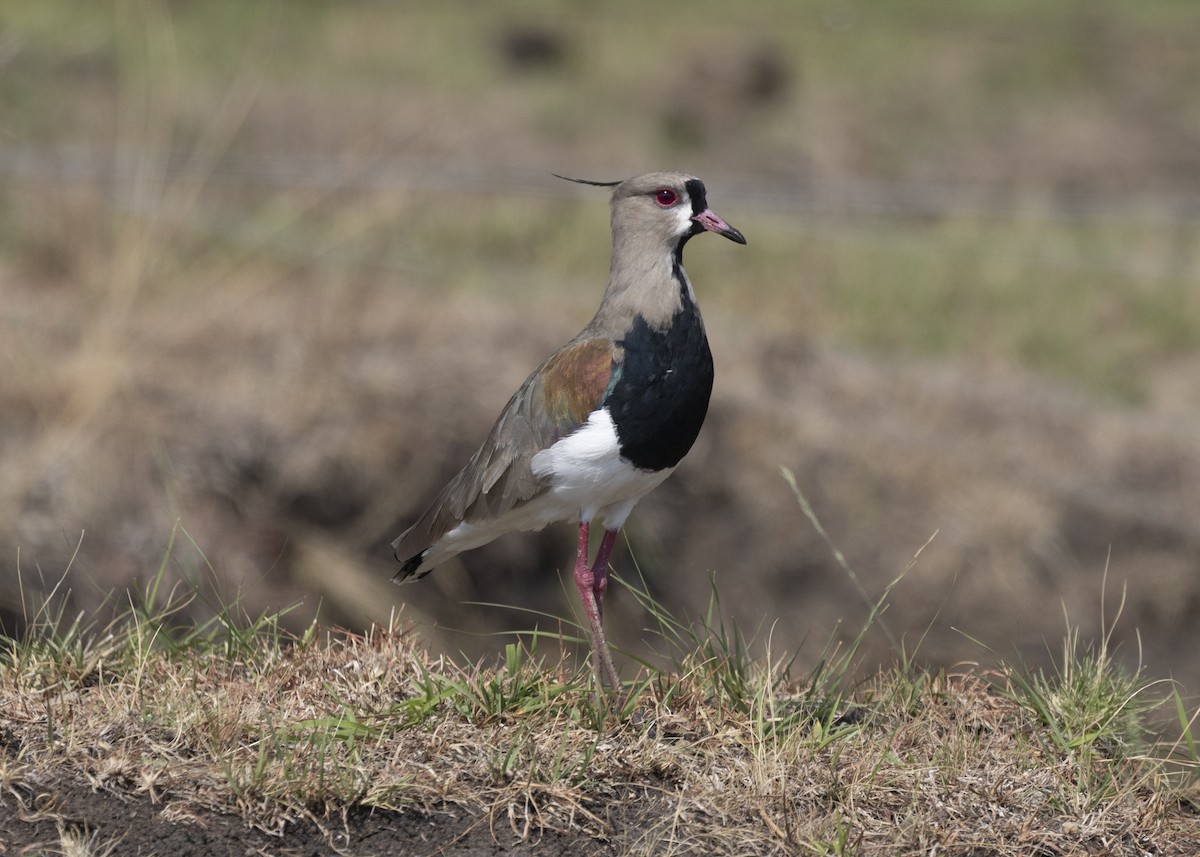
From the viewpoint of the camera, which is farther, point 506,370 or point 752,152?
point 752,152

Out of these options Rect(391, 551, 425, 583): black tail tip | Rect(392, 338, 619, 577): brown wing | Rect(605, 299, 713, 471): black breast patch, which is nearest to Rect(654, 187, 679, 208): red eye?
Rect(605, 299, 713, 471): black breast patch

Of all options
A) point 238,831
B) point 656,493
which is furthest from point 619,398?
point 656,493

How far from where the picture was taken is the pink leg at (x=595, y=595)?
12.0 feet

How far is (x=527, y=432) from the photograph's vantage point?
386cm

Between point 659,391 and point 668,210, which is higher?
point 668,210

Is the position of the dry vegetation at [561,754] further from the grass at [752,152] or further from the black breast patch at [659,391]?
the grass at [752,152]

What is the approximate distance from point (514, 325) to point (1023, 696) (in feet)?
17.0

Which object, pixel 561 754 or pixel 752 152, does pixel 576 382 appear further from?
pixel 752 152

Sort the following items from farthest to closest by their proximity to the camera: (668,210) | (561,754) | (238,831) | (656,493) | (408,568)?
1. (656,493)
2. (408,568)
3. (668,210)
4. (561,754)
5. (238,831)

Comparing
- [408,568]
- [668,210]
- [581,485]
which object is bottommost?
[408,568]

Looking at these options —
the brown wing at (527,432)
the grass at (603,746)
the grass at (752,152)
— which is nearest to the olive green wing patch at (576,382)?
the brown wing at (527,432)

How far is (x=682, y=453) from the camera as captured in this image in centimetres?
374

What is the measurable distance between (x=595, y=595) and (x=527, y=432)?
1.67ft

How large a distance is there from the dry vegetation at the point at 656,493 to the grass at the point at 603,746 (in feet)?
0.04
